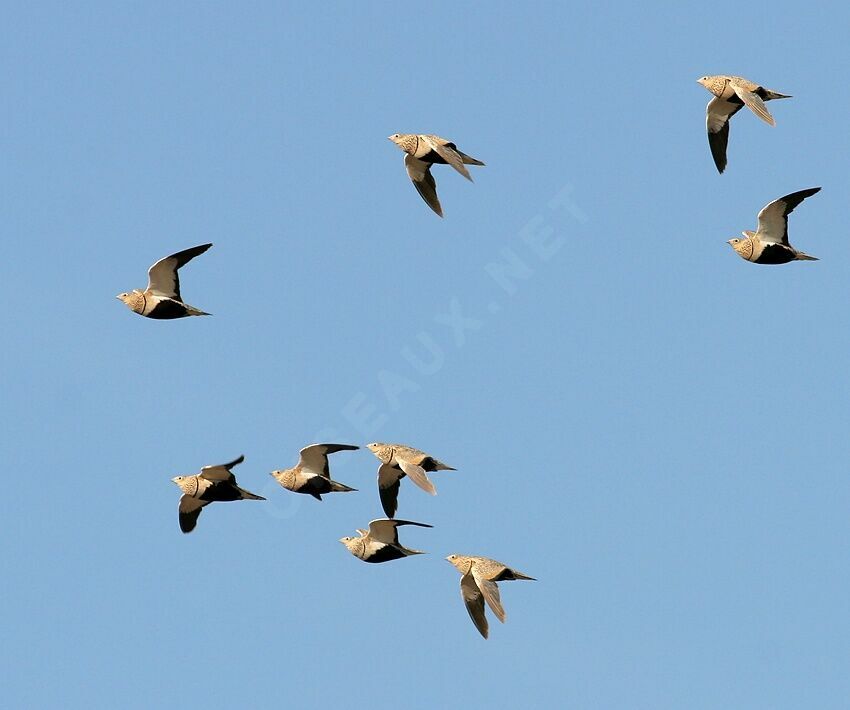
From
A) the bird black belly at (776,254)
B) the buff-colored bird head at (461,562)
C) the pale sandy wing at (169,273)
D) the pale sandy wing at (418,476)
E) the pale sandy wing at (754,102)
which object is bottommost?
the buff-colored bird head at (461,562)

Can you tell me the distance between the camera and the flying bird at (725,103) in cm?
4059

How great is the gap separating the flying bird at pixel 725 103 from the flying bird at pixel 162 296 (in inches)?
513

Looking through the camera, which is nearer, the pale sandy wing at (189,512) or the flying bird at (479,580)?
the flying bird at (479,580)

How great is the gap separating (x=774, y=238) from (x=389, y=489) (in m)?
10.8

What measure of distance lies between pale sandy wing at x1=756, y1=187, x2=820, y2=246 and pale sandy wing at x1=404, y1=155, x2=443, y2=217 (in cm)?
796

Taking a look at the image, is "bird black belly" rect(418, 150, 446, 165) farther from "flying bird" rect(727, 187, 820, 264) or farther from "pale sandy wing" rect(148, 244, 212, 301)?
"flying bird" rect(727, 187, 820, 264)

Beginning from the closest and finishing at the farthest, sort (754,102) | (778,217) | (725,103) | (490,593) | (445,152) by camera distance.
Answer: (490,593) → (754,102) → (778,217) → (445,152) → (725,103)

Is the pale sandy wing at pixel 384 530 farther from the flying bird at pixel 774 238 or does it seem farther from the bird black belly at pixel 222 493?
the flying bird at pixel 774 238

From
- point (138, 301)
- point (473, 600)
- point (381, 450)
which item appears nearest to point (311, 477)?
point (381, 450)

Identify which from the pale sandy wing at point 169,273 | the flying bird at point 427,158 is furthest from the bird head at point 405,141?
the pale sandy wing at point 169,273

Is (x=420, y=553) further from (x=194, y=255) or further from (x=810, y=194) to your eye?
→ (x=810, y=194)

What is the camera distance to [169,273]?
41031 millimetres

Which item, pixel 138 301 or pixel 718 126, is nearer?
pixel 138 301

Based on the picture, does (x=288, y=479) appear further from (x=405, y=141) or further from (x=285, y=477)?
(x=405, y=141)
